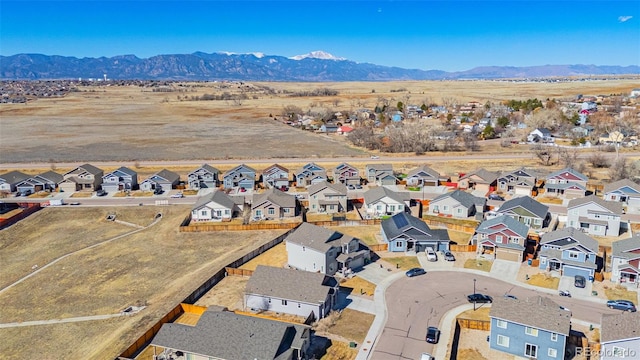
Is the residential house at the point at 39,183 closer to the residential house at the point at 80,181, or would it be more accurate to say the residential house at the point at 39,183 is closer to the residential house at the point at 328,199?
the residential house at the point at 80,181

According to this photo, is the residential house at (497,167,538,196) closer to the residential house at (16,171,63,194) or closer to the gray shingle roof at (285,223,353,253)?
the gray shingle roof at (285,223,353,253)

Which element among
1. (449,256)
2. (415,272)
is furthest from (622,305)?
Result: (415,272)

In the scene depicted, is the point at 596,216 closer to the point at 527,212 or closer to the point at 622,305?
the point at 527,212

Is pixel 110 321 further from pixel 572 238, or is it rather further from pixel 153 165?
pixel 153 165

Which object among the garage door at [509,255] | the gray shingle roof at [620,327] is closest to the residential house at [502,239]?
the garage door at [509,255]

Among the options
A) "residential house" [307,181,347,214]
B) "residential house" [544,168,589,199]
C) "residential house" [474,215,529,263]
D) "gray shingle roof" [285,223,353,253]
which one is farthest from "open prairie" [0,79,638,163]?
"residential house" [474,215,529,263]

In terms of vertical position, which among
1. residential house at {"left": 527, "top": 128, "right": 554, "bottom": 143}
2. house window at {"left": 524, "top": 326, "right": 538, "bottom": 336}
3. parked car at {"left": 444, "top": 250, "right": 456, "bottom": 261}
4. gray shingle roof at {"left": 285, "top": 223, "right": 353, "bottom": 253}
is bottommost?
parked car at {"left": 444, "top": 250, "right": 456, "bottom": 261}
